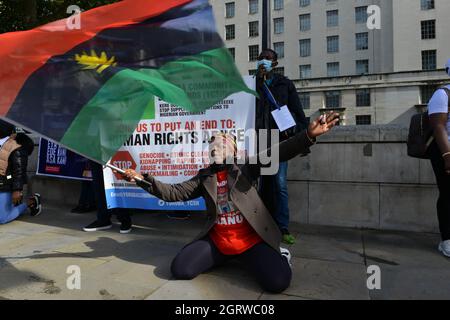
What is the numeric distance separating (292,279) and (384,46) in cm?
5755

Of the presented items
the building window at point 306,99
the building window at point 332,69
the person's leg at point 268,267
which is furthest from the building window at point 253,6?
the person's leg at point 268,267

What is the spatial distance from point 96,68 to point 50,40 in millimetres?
422

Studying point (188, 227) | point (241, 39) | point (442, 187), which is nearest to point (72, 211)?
point (188, 227)

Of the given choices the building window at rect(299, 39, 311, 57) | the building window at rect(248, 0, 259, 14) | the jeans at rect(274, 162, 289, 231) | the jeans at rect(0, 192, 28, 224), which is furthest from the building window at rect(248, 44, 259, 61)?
the jeans at rect(274, 162, 289, 231)

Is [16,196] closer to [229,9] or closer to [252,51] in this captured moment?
[252,51]

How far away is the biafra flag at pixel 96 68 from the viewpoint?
→ 128 inches

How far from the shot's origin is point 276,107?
4.81 meters

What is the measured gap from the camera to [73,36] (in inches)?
130

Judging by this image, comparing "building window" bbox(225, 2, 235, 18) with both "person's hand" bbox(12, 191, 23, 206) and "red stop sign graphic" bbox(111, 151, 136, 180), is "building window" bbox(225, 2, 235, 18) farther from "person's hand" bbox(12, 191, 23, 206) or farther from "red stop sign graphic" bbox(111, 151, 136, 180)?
"red stop sign graphic" bbox(111, 151, 136, 180)

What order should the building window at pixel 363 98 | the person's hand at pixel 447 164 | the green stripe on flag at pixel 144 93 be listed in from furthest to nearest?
the building window at pixel 363 98, the person's hand at pixel 447 164, the green stripe on flag at pixel 144 93

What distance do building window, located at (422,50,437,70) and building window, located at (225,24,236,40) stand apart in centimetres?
2755

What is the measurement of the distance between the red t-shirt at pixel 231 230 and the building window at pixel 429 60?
175 feet

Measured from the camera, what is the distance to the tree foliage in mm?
13336

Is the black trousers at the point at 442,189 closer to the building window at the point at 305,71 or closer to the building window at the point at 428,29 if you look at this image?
the building window at the point at 428,29
